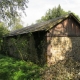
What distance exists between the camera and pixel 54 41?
14555 mm

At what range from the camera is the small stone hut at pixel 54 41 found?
14281 mm

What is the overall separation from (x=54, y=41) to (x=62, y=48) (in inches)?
49.8

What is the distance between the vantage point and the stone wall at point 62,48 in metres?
14.3

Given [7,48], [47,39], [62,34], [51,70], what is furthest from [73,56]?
[7,48]

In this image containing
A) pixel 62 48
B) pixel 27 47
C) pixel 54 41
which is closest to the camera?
pixel 54 41

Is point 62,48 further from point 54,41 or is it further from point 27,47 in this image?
point 27,47

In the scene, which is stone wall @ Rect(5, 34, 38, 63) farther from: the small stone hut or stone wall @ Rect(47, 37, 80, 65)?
stone wall @ Rect(47, 37, 80, 65)

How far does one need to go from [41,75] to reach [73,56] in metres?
6.15

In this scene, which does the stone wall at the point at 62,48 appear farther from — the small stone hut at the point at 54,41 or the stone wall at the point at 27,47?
the stone wall at the point at 27,47

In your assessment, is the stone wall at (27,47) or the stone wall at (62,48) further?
the stone wall at (27,47)

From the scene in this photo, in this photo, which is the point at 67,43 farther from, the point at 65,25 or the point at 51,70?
the point at 51,70

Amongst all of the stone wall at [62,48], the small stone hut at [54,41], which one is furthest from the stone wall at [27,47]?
the stone wall at [62,48]

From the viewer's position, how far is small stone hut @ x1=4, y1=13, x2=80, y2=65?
562 inches

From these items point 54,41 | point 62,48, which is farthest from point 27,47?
point 62,48
